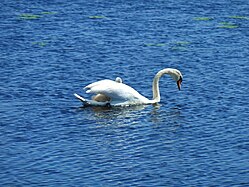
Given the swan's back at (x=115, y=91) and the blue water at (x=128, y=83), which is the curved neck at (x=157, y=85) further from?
the swan's back at (x=115, y=91)

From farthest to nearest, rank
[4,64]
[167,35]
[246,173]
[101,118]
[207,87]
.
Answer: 1. [167,35]
2. [4,64]
3. [207,87]
4. [101,118]
5. [246,173]

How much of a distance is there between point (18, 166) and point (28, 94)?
24.1ft

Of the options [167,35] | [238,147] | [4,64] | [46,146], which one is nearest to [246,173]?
[238,147]

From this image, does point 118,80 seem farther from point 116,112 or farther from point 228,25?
point 228,25

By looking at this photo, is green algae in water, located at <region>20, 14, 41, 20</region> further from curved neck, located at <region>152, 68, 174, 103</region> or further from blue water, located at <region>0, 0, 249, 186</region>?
curved neck, located at <region>152, 68, 174, 103</region>

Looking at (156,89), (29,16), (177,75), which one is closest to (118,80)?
(156,89)

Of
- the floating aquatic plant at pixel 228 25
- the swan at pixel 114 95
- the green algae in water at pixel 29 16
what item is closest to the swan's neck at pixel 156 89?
the swan at pixel 114 95

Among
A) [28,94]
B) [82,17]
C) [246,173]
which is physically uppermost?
[82,17]

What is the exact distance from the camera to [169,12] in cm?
4581

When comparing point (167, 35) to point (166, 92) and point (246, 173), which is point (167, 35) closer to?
point (166, 92)

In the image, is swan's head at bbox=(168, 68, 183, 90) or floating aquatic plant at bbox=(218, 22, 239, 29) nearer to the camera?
swan's head at bbox=(168, 68, 183, 90)

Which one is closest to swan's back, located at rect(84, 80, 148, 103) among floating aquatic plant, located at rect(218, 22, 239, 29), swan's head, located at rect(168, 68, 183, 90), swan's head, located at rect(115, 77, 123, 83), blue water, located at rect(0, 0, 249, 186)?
swan's head, located at rect(115, 77, 123, 83)

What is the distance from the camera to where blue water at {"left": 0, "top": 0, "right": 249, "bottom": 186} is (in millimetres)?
24859

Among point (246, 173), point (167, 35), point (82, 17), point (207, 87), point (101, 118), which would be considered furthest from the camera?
point (82, 17)
